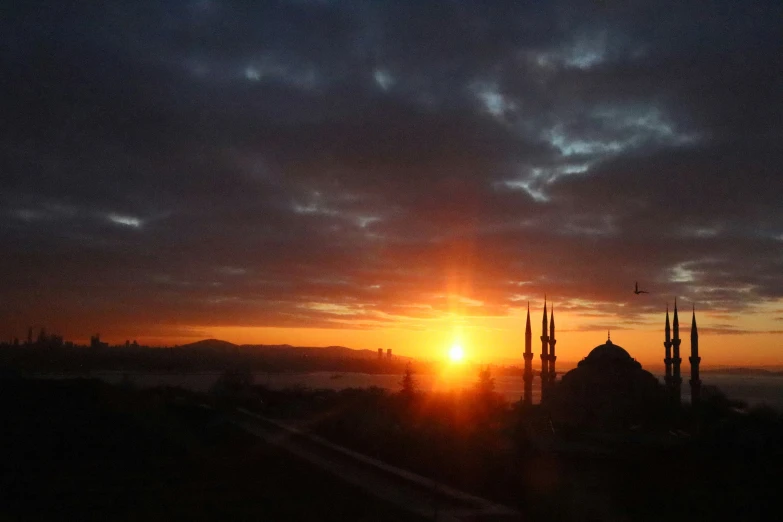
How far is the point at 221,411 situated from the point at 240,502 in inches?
697

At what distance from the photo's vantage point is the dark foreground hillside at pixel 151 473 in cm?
1167

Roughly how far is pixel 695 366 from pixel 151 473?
40323mm

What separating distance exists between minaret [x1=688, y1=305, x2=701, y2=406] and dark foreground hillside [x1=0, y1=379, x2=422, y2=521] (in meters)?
32.6

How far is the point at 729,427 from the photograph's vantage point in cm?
2745

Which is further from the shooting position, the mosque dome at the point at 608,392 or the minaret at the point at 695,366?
the minaret at the point at 695,366

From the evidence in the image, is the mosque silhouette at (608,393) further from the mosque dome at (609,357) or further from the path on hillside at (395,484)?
the path on hillside at (395,484)

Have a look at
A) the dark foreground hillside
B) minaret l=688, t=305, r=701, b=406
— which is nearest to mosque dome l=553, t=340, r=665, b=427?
minaret l=688, t=305, r=701, b=406

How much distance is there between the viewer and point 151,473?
15891 millimetres

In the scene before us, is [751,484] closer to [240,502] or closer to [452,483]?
[452,483]

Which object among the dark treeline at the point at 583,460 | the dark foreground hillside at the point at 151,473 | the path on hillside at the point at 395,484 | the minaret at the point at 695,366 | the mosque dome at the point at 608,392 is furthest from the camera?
the minaret at the point at 695,366

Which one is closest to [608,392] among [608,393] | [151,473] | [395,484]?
[608,393]

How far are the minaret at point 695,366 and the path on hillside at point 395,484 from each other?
32.2m

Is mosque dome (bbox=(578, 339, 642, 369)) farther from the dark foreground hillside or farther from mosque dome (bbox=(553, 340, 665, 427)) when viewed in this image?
the dark foreground hillside

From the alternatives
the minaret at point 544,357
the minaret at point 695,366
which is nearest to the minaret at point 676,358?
the minaret at point 695,366
